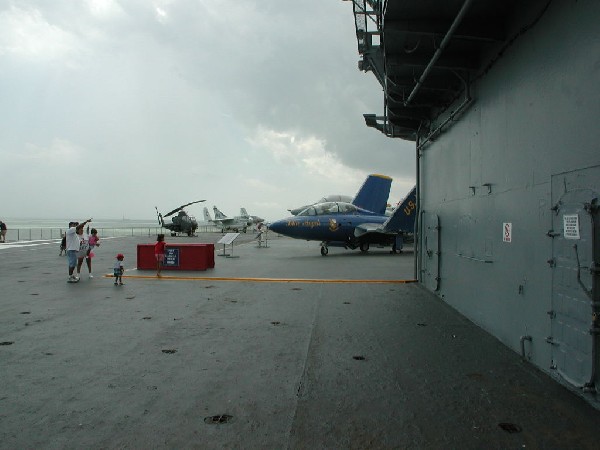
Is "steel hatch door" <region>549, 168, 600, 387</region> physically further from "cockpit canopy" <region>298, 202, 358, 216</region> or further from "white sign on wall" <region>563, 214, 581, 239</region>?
"cockpit canopy" <region>298, 202, 358, 216</region>

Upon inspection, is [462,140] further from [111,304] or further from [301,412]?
[111,304]

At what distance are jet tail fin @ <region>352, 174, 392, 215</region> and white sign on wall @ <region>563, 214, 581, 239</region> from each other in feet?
68.8

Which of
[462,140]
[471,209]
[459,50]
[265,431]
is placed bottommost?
[265,431]

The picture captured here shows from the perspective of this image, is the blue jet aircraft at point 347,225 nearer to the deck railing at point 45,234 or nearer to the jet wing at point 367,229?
the jet wing at point 367,229

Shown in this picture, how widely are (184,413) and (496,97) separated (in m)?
4.92

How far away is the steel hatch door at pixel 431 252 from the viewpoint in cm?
805

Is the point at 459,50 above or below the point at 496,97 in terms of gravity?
above

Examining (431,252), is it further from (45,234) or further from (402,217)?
(45,234)

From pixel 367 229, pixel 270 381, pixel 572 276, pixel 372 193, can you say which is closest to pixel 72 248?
pixel 270 381

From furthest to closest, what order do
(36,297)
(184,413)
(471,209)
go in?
(36,297) → (471,209) → (184,413)

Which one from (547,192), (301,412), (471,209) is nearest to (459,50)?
(471,209)

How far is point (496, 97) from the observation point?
5.20 meters

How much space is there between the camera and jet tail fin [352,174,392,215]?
80.7 feet

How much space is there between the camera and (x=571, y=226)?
3510mm
